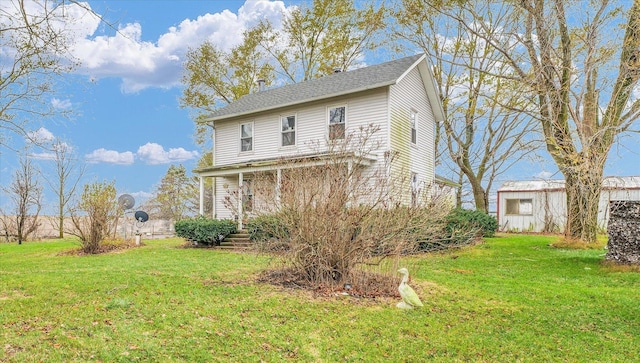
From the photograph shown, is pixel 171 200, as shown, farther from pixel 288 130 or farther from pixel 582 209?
pixel 582 209

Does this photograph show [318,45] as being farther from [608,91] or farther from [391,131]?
[608,91]

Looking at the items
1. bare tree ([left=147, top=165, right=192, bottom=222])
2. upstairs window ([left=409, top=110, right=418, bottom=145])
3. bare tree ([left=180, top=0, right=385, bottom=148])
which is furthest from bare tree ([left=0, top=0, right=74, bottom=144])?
bare tree ([left=147, top=165, right=192, bottom=222])

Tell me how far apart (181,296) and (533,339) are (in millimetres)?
4822

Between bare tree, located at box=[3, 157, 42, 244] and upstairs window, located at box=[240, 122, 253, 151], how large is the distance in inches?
444

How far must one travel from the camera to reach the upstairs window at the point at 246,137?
1806 centimetres

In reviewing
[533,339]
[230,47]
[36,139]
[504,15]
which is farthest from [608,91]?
[230,47]

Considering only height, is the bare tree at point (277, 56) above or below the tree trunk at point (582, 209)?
above

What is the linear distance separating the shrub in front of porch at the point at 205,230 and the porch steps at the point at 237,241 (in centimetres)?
17

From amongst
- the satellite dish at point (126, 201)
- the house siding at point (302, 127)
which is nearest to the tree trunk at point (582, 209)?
the house siding at point (302, 127)

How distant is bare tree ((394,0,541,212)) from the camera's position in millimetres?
20188

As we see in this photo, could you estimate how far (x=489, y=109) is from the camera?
20859 mm

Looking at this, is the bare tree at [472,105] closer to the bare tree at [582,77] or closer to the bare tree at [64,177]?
the bare tree at [582,77]

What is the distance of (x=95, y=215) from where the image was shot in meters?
13.2

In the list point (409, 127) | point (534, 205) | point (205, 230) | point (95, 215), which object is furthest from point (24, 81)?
point (534, 205)
